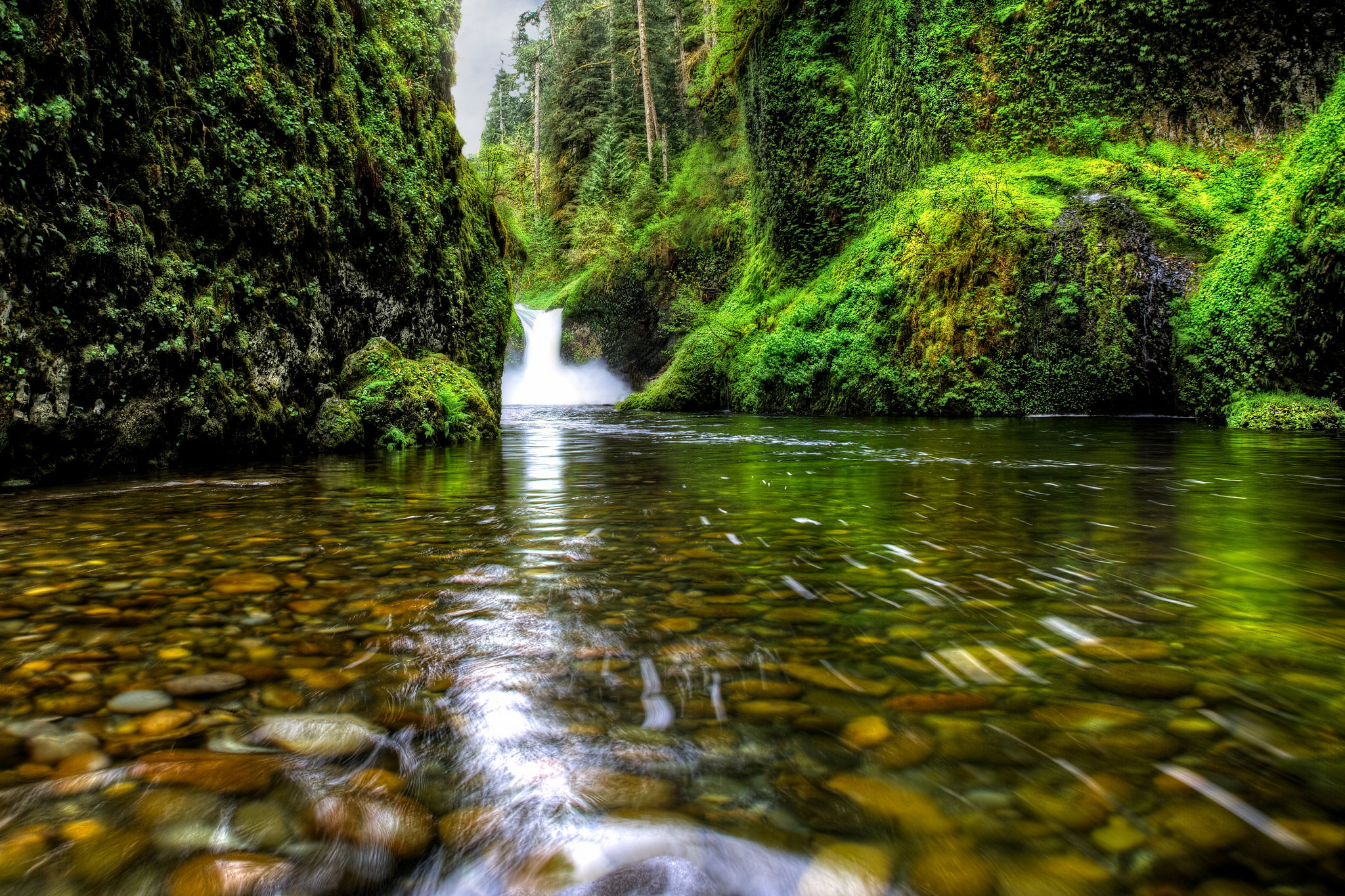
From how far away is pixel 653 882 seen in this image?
870 millimetres

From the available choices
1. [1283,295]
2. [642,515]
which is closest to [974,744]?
[642,515]

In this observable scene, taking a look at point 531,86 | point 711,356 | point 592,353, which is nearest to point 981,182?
point 711,356

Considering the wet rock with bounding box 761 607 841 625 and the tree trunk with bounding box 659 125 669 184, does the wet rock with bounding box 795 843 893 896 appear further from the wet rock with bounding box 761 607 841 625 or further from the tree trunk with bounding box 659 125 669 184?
the tree trunk with bounding box 659 125 669 184

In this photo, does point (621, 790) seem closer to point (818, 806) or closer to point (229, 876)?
point (818, 806)

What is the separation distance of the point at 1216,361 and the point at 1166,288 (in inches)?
72.2

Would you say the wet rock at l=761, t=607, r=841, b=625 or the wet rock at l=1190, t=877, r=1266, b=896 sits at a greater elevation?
the wet rock at l=1190, t=877, r=1266, b=896

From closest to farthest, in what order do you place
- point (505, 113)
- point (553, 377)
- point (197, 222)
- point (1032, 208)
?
point (197, 222) → point (1032, 208) → point (553, 377) → point (505, 113)

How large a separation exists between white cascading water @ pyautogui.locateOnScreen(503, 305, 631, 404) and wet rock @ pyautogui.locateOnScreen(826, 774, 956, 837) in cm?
2668

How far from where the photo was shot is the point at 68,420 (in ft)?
14.6

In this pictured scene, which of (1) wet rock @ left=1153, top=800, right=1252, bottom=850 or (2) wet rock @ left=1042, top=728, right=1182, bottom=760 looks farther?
(2) wet rock @ left=1042, top=728, right=1182, bottom=760

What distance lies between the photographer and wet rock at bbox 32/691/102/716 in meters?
A: 1.26

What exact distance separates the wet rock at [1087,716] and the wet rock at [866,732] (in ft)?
0.92

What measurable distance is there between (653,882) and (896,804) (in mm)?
387

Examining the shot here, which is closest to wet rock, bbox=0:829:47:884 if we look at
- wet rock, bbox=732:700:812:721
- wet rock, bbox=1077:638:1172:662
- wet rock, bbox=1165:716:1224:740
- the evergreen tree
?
wet rock, bbox=732:700:812:721
